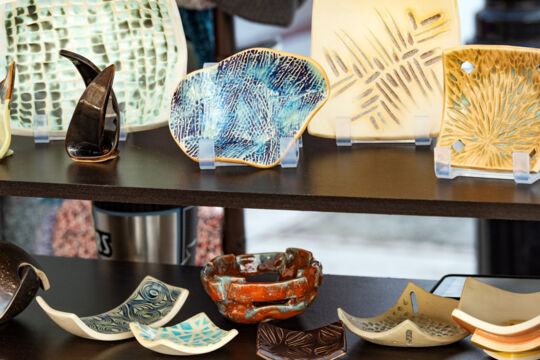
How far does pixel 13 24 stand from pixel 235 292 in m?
0.51

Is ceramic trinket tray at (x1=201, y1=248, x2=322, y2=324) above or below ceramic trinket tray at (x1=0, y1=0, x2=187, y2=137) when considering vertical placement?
below

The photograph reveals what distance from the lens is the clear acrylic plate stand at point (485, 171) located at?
2.96ft

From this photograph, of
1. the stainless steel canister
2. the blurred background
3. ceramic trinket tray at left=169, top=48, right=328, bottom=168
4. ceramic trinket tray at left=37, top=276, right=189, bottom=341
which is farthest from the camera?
the blurred background

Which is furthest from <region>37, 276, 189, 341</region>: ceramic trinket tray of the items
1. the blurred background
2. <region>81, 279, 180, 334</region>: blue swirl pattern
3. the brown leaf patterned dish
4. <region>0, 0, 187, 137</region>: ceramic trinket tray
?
the blurred background

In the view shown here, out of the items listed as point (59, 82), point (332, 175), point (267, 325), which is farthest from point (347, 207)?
point (59, 82)

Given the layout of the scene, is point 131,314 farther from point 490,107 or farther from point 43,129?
→ point 490,107

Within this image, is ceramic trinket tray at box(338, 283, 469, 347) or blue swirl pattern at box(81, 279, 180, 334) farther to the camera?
blue swirl pattern at box(81, 279, 180, 334)

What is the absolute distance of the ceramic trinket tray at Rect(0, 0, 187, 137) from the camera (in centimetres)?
121

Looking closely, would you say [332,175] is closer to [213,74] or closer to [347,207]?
[347,207]

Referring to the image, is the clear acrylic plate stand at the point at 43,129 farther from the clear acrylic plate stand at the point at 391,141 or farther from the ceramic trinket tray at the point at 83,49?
the clear acrylic plate stand at the point at 391,141

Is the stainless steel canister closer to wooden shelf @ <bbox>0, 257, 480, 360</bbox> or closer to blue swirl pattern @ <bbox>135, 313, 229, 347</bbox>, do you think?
wooden shelf @ <bbox>0, 257, 480, 360</bbox>

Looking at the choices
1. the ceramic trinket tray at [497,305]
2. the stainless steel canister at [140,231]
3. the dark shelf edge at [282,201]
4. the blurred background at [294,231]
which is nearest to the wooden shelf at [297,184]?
the dark shelf edge at [282,201]

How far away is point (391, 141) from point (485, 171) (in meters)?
0.21

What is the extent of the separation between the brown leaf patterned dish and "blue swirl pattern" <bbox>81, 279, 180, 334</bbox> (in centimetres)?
17
